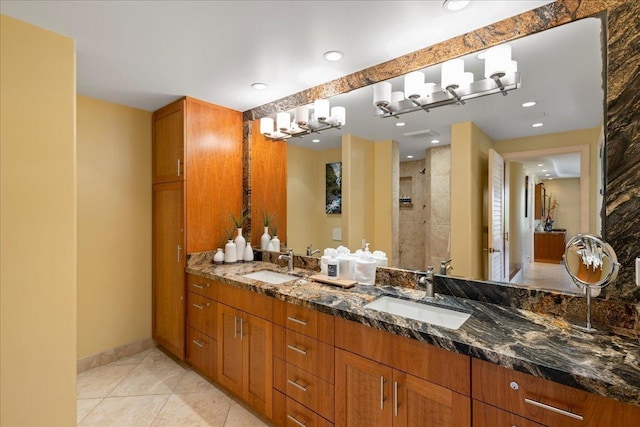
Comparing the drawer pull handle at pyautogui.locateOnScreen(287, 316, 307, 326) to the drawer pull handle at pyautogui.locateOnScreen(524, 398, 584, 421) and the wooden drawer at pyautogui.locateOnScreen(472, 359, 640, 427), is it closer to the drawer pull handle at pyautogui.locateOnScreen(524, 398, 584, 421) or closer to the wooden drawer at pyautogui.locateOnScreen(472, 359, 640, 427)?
the wooden drawer at pyautogui.locateOnScreen(472, 359, 640, 427)

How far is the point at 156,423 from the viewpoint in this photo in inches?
76.5

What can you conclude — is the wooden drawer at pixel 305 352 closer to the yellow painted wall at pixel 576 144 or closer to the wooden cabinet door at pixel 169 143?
the yellow painted wall at pixel 576 144

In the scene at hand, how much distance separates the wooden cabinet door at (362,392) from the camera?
1.33 m

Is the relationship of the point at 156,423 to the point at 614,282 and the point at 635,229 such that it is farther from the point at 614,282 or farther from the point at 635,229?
the point at 635,229

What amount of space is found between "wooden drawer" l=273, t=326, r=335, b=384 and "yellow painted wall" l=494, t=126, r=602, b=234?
143 cm

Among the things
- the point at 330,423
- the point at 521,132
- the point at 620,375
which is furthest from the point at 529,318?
the point at 330,423

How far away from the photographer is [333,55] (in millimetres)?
1895

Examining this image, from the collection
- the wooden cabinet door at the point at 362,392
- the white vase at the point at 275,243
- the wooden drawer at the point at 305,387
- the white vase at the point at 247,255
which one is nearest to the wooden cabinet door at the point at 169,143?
the white vase at the point at 247,255

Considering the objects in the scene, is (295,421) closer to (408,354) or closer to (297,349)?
(297,349)

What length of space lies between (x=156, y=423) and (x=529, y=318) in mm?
2289

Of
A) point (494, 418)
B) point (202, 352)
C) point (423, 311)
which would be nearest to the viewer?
point (494, 418)

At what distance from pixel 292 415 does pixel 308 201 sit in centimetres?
159

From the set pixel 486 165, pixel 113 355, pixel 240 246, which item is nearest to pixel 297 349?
pixel 240 246

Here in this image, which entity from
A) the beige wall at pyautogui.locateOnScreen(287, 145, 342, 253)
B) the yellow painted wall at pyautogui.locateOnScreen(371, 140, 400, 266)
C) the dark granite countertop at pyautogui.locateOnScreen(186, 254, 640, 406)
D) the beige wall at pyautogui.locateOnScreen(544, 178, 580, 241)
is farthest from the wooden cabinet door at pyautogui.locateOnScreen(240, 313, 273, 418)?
the beige wall at pyautogui.locateOnScreen(544, 178, 580, 241)
